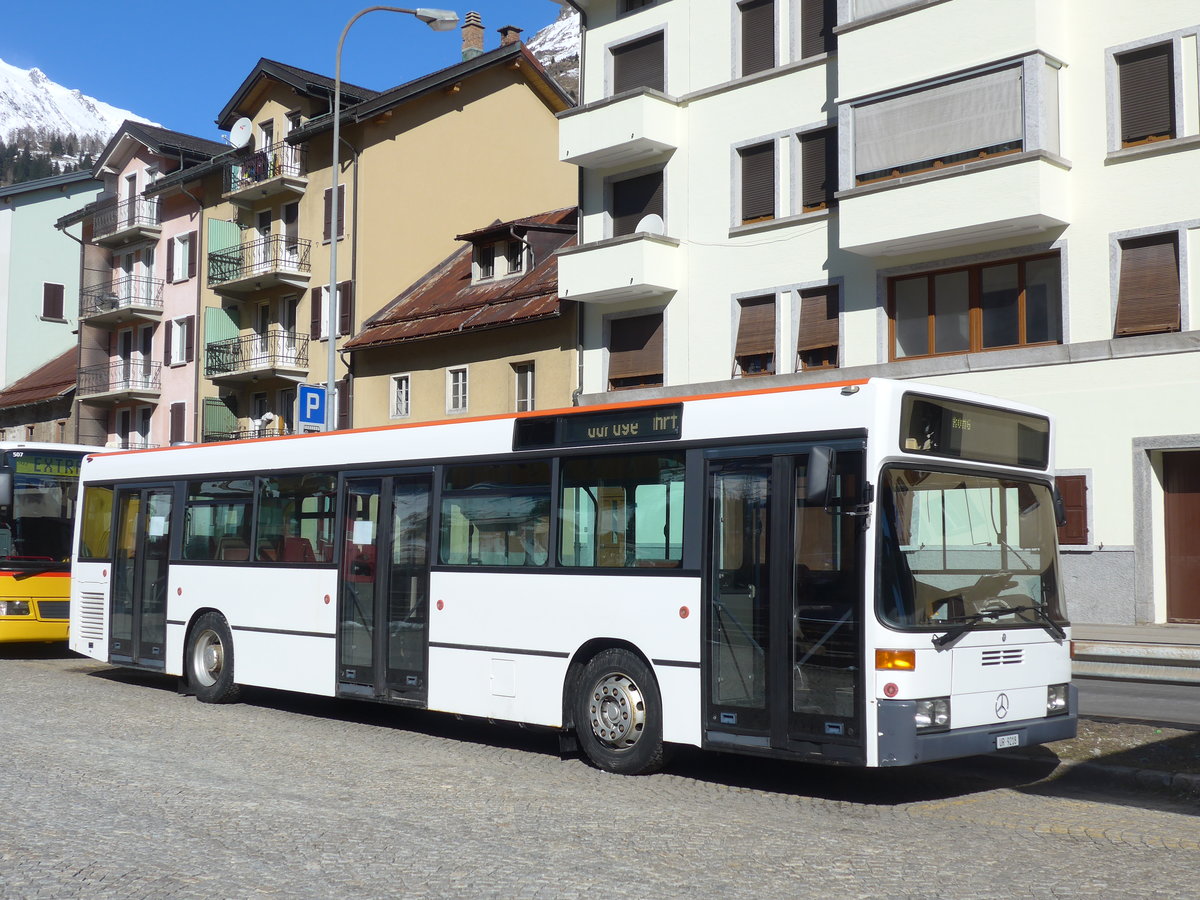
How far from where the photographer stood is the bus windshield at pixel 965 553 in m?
8.72

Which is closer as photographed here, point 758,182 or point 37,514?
point 37,514

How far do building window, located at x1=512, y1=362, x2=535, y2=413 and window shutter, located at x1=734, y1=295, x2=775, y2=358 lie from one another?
6.75 meters

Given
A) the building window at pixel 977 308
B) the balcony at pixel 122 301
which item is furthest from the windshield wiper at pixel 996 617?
the balcony at pixel 122 301

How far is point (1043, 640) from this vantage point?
9.45m

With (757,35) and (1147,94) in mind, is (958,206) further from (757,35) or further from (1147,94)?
(757,35)

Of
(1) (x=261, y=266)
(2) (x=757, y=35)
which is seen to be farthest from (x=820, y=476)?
(1) (x=261, y=266)

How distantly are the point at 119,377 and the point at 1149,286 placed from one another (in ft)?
129

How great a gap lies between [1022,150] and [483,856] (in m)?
17.0

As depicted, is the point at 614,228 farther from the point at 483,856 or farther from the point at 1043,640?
the point at 483,856

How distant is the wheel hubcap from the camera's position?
33.3 feet

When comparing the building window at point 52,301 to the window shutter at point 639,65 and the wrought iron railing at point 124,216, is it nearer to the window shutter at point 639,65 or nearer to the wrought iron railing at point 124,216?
the wrought iron railing at point 124,216

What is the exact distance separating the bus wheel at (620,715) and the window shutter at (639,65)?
64.0 ft

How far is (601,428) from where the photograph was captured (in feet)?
35.1

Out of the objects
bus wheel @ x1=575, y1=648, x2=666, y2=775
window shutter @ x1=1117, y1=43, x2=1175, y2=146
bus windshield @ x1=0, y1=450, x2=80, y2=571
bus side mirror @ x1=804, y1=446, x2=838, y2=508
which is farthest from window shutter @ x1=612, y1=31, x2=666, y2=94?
bus side mirror @ x1=804, y1=446, x2=838, y2=508
